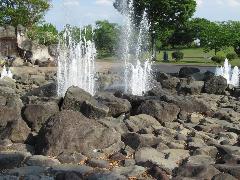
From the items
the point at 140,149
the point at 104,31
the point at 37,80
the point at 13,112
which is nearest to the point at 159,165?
the point at 140,149

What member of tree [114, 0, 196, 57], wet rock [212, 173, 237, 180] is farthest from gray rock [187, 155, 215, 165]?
tree [114, 0, 196, 57]

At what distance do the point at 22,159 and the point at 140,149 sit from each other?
2.27m

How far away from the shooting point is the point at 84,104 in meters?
11.2

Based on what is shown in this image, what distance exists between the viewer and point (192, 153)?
9125 mm

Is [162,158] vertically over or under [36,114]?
under

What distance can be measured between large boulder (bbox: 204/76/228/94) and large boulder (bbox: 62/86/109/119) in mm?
8871

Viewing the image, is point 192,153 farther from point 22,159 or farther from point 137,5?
point 137,5

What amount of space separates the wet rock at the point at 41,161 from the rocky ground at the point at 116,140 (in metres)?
0.02

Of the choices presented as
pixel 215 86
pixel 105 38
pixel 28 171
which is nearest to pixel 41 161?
pixel 28 171

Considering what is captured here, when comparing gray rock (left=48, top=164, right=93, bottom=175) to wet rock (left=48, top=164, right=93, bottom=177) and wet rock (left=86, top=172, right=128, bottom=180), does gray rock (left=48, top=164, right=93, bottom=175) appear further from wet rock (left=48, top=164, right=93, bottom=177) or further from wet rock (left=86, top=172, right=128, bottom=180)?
wet rock (left=86, top=172, right=128, bottom=180)

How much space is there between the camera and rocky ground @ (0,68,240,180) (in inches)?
306

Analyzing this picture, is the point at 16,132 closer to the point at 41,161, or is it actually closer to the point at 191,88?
the point at 41,161

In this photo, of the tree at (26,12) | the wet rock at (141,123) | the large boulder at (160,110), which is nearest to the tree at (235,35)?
the tree at (26,12)

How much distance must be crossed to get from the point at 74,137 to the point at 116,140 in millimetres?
978
